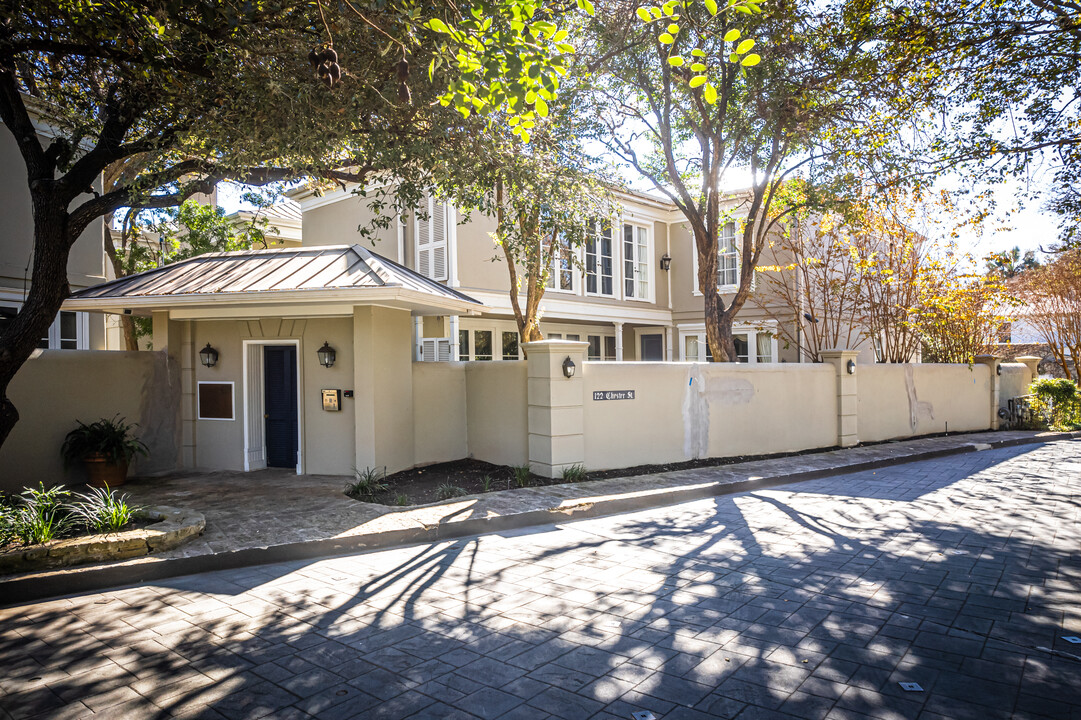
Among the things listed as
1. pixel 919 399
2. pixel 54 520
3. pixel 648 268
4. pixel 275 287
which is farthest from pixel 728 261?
pixel 54 520

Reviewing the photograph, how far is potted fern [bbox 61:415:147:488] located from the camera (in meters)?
9.45

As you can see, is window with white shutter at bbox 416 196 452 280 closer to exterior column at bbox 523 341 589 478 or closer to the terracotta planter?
exterior column at bbox 523 341 589 478

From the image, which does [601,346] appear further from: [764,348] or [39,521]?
[39,521]

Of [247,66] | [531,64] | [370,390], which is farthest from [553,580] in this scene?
[247,66]

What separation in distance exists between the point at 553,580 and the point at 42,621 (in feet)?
12.9

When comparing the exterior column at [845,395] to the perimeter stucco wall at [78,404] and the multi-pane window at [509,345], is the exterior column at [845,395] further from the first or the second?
the perimeter stucco wall at [78,404]

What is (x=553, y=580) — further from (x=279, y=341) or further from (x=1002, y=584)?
(x=279, y=341)

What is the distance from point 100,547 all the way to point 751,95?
12.0 meters

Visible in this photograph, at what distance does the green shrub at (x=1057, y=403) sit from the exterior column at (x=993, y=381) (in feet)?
4.06

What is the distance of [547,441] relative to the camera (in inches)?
394

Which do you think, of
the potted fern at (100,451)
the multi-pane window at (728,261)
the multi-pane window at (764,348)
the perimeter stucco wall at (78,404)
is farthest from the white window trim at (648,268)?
the potted fern at (100,451)

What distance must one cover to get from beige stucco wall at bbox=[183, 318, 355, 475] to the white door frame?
0.02 meters

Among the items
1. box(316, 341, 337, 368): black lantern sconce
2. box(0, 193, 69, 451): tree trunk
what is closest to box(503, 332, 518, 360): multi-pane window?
box(316, 341, 337, 368): black lantern sconce

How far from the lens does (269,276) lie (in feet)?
32.6
